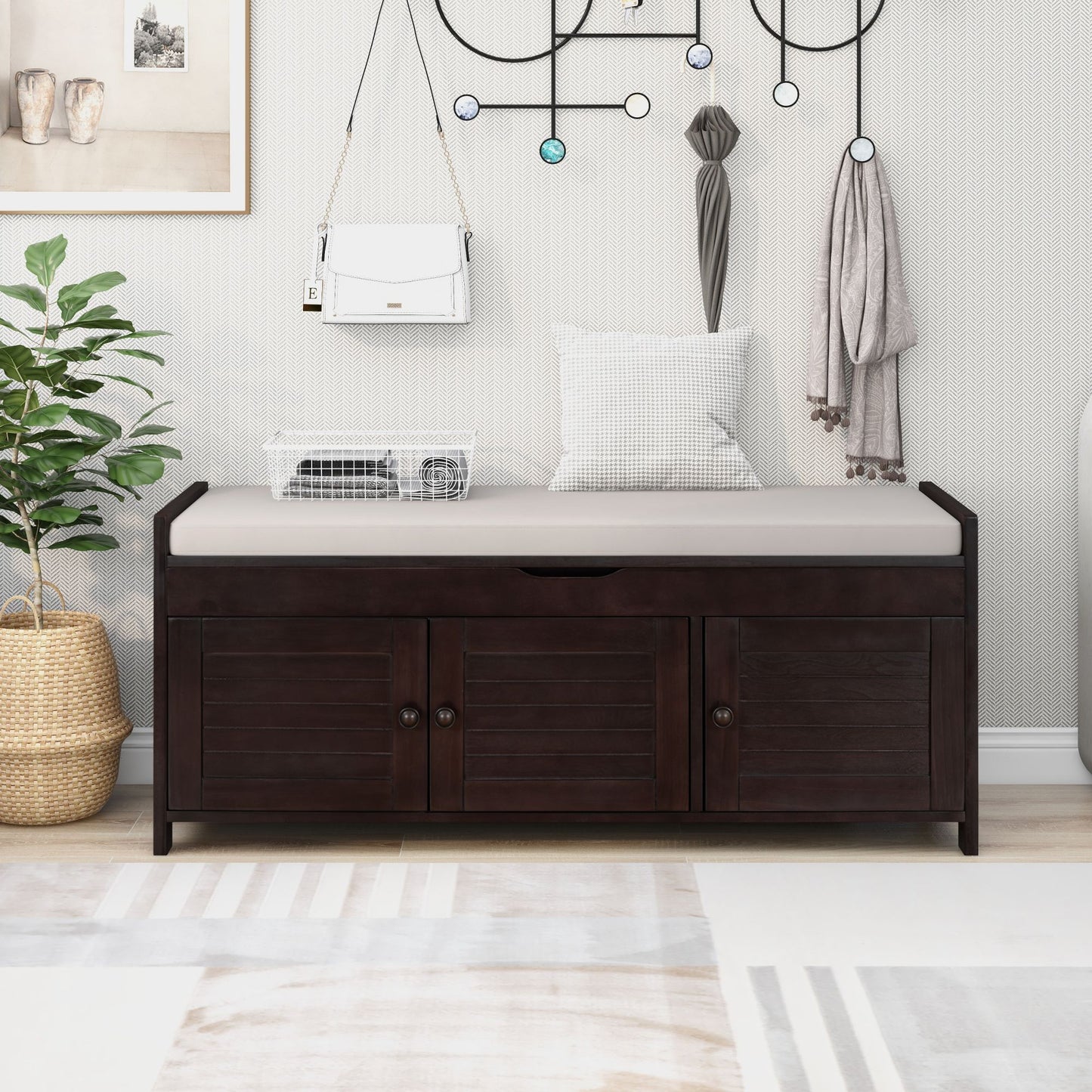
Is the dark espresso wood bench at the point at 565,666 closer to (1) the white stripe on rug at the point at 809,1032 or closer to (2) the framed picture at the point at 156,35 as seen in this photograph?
(1) the white stripe on rug at the point at 809,1032

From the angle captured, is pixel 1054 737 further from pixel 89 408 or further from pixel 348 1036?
pixel 89 408

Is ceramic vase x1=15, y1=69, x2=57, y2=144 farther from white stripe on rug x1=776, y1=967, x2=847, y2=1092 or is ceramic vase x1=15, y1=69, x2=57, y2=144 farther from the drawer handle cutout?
white stripe on rug x1=776, y1=967, x2=847, y2=1092

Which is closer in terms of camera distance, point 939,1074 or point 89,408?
point 939,1074

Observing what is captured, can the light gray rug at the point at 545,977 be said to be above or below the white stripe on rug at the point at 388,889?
below

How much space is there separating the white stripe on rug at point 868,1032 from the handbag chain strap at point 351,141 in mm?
1797

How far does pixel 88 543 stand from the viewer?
275cm

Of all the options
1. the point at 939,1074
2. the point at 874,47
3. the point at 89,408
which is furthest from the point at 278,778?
the point at 874,47

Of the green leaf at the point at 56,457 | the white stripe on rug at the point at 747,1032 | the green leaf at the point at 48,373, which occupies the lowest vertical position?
the white stripe on rug at the point at 747,1032

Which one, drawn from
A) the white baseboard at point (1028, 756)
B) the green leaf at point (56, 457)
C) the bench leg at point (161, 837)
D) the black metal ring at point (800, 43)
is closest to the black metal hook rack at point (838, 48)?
the black metal ring at point (800, 43)

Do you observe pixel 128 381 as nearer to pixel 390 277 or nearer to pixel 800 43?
pixel 390 277

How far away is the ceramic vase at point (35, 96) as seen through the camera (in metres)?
2.91

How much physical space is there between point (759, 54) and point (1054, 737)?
177cm

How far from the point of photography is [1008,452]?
3027 mm

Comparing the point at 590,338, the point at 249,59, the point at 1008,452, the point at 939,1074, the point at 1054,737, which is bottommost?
the point at 939,1074
